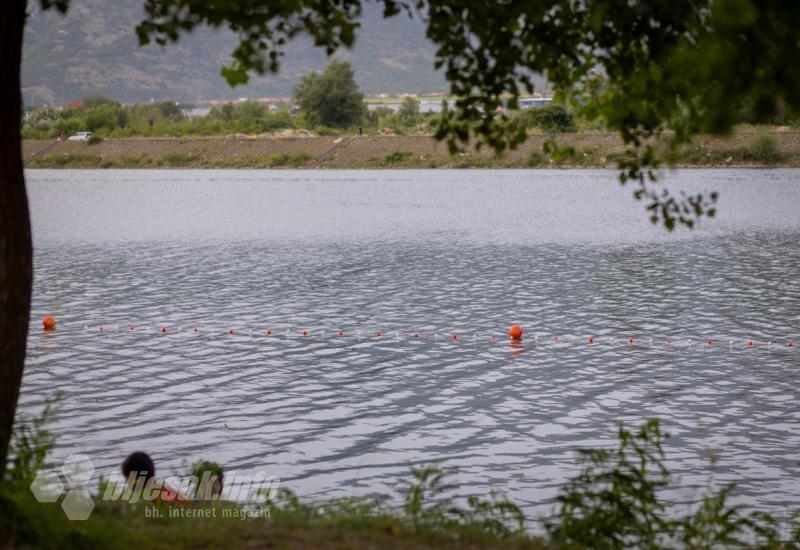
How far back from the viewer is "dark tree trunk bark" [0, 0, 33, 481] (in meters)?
7.32

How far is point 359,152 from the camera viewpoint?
106375 mm

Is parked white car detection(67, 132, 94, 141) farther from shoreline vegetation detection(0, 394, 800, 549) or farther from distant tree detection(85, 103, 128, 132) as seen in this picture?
shoreline vegetation detection(0, 394, 800, 549)

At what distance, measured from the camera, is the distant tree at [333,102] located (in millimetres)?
132875

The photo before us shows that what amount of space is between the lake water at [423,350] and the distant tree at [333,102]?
8702cm

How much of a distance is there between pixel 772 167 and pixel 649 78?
89828 millimetres

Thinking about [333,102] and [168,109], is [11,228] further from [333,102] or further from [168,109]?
[168,109]

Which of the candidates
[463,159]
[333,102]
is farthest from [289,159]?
[333,102]

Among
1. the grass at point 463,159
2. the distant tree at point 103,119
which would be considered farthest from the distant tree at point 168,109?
the grass at point 463,159

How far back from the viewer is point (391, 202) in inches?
2450

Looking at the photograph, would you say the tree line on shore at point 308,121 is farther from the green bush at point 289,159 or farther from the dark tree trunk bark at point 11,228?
the dark tree trunk bark at point 11,228

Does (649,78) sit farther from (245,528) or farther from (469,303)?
(469,303)

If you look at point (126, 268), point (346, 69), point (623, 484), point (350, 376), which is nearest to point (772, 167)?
point (346, 69)

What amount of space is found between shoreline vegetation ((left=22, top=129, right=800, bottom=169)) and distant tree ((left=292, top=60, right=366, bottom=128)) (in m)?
14.9

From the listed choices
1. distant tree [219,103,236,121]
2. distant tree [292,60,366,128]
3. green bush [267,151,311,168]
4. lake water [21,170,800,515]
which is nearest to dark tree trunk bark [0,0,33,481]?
lake water [21,170,800,515]
